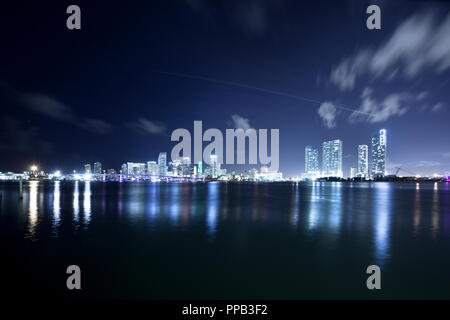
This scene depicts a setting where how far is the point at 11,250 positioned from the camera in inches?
551

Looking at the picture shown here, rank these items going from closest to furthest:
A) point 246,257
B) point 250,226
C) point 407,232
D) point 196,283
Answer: point 196,283 < point 246,257 < point 407,232 < point 250,226

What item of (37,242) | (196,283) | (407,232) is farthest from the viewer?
(407,232)

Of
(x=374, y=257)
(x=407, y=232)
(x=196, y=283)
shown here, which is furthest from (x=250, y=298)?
(x=407, y=232)

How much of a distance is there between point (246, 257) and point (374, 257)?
6709 mm

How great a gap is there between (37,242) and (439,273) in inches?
829

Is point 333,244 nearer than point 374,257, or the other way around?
point 374,257

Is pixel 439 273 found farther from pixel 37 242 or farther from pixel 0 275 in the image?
pixel 37 242

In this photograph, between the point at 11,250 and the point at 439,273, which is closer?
the point at 439,273
